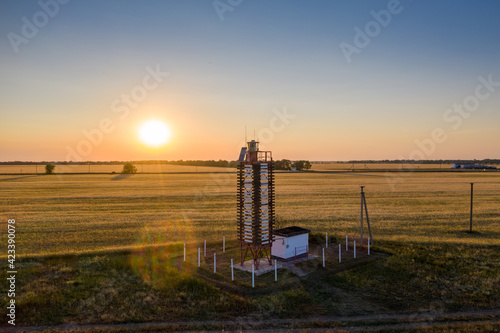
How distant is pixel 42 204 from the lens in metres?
54.5

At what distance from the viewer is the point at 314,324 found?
47.3ft

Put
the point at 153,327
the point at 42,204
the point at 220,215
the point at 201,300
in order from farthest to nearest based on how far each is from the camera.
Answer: the point at 42,204, the point at 220,215, the point at 201,300, the point at 153,327

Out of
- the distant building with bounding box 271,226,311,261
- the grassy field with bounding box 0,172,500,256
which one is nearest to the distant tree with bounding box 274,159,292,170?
the grassy field with bounding box 0,172,500,256

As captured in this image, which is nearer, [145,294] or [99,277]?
[145,294]

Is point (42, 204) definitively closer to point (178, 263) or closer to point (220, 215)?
point (220, 215)

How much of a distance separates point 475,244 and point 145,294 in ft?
81.5

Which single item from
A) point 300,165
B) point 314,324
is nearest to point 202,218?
point 314,324

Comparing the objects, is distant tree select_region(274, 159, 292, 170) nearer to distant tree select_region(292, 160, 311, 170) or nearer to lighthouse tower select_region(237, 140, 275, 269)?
distant tree select_region(292, 160, 311, 170)

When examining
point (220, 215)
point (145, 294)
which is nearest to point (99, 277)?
point (145, 294)

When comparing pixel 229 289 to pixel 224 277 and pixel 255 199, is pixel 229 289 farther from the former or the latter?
pixel 255 199

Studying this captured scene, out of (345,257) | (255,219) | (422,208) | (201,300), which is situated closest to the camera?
(201,300)

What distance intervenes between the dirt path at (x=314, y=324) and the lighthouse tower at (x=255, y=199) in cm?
680

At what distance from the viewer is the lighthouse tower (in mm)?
21344

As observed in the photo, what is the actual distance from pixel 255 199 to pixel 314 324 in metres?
8.65
